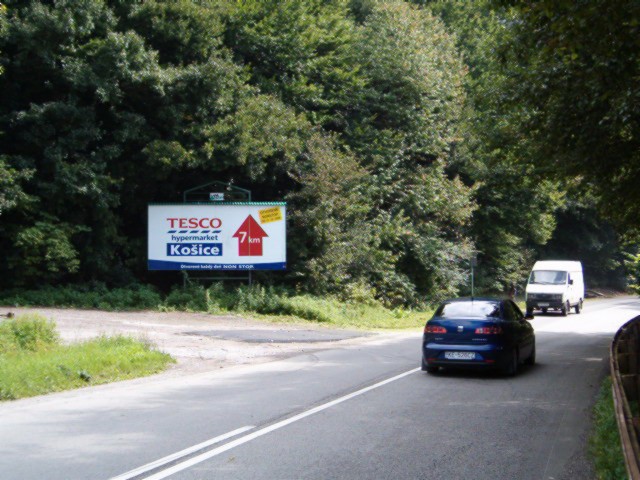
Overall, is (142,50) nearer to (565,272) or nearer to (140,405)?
(140,405)

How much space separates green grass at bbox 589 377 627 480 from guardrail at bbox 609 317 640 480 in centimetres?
31

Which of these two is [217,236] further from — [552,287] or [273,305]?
[552,287]

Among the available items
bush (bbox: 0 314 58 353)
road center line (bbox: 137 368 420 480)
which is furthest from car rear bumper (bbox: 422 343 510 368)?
bush (bbox: 0 314 58 353)

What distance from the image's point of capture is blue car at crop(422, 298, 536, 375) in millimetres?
13781

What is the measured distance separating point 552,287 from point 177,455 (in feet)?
111

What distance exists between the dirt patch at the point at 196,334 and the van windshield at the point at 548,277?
53.2 feet

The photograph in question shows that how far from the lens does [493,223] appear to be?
4628 centimetres

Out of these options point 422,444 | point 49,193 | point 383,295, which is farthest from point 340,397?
point 383,295

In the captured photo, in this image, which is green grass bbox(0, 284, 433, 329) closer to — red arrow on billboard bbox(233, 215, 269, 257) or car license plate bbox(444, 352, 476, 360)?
red arrow on billboard bbox(233, 215, 269, 257)

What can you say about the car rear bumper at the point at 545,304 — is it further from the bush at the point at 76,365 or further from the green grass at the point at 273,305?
the bush at the point at 76,365

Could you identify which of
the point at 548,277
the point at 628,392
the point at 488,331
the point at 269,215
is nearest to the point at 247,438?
the point at 628,392

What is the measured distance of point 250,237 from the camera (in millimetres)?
29719

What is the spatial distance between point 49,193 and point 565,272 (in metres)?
26.7

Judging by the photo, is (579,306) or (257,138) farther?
(579,306)
